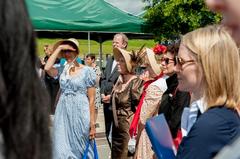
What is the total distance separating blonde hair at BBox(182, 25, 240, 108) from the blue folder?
0.47m

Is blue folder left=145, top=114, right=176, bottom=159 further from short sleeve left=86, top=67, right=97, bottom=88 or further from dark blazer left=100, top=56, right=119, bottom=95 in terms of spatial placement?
dark blazer left=100, top=56, right=119, bottom=95

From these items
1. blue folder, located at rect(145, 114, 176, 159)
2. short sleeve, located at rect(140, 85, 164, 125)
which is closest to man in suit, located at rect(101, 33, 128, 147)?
short sleeve, located at rect(140, 85, 164, 125)

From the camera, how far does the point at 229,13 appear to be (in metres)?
1.32

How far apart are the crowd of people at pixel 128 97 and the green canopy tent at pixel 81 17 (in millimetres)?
4499

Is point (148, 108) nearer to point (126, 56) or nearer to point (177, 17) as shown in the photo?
point (126, 56)

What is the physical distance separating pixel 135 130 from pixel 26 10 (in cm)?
507

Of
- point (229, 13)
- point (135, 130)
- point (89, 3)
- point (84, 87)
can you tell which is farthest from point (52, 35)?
point (229, 13)

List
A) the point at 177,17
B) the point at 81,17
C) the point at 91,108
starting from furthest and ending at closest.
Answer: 1. the point at 177,17
2. the point at 81,17
3. the point at 91,108

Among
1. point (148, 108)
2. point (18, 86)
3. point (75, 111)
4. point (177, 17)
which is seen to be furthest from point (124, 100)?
point (177, 17)

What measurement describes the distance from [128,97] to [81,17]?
5945 mm

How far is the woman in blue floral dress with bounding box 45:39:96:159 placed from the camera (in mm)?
6977

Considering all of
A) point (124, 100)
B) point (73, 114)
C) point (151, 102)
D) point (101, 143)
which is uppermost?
point (151, 102)

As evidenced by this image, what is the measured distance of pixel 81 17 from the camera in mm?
12703

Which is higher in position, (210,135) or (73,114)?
(210,135)
